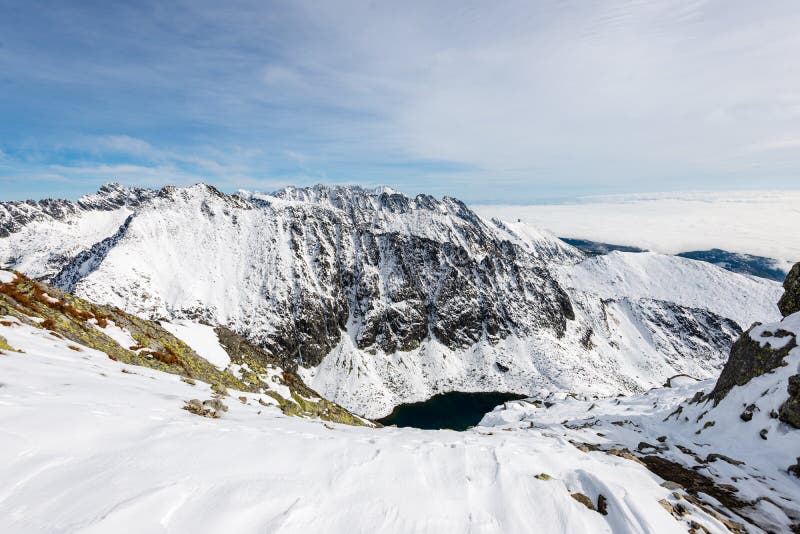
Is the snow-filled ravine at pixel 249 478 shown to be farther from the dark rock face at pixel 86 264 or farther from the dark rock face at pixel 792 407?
the dark rock face at pixel 86 264

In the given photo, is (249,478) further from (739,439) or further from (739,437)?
(739,437)

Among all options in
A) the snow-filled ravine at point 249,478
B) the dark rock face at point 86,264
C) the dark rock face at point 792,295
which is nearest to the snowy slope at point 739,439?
the snow-filled ravine at point 249,478

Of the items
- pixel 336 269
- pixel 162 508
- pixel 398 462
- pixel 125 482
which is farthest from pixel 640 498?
pixel 336 269

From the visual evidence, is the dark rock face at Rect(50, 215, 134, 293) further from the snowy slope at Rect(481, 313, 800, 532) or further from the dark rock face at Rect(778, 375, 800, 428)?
the dark rock face at Rect(778, 375, 800, 428)

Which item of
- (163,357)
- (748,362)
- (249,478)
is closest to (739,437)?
(748,362)

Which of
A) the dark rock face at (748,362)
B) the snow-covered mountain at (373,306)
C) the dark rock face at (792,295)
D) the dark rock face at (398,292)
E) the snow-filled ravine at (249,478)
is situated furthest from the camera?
the dark rock face at (398,292)

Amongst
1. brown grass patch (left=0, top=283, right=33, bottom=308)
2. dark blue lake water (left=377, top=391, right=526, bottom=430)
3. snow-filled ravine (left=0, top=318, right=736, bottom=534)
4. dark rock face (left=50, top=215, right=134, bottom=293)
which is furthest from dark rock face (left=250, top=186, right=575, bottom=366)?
snow-filled ravine (left=0, top=318, right=736, bottom=534)

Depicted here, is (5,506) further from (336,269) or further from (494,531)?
(336,269)
